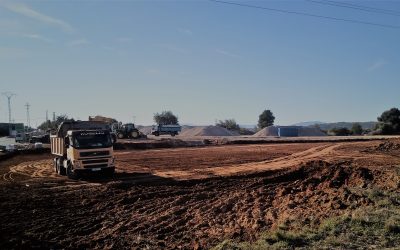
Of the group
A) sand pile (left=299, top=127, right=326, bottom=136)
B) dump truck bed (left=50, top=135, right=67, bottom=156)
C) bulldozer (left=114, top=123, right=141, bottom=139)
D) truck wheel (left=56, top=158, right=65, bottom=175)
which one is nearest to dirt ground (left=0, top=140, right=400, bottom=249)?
truck wheel (left=56, top=158, right=65, bottom=175)

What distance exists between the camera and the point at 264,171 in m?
23.9

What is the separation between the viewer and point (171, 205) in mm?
15531

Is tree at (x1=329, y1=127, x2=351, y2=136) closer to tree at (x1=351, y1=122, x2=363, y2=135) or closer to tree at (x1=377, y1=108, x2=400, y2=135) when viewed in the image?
tree at (x1=351, y1=122, x2=363, y2=135)

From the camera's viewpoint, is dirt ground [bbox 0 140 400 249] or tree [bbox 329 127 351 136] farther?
tree [bbox 329 127 351 136]

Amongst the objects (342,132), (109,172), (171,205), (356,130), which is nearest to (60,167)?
(109,172)

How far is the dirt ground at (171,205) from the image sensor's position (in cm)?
1152

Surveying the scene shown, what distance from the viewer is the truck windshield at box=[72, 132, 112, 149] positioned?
22.8 meters

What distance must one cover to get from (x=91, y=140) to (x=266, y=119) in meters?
110

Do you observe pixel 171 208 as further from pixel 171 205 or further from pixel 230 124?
pixel 230 124

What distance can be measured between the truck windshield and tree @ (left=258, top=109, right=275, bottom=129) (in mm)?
107800

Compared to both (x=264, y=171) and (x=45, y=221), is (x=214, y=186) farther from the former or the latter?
(x=45, y=221)

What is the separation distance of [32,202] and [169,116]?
124 metres

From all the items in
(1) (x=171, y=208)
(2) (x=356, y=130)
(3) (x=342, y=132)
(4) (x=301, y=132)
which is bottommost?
(1) (x=171, y=208)

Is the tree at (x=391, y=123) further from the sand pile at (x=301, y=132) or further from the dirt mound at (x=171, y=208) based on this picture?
the dirt mound at (x=171, y=208)
